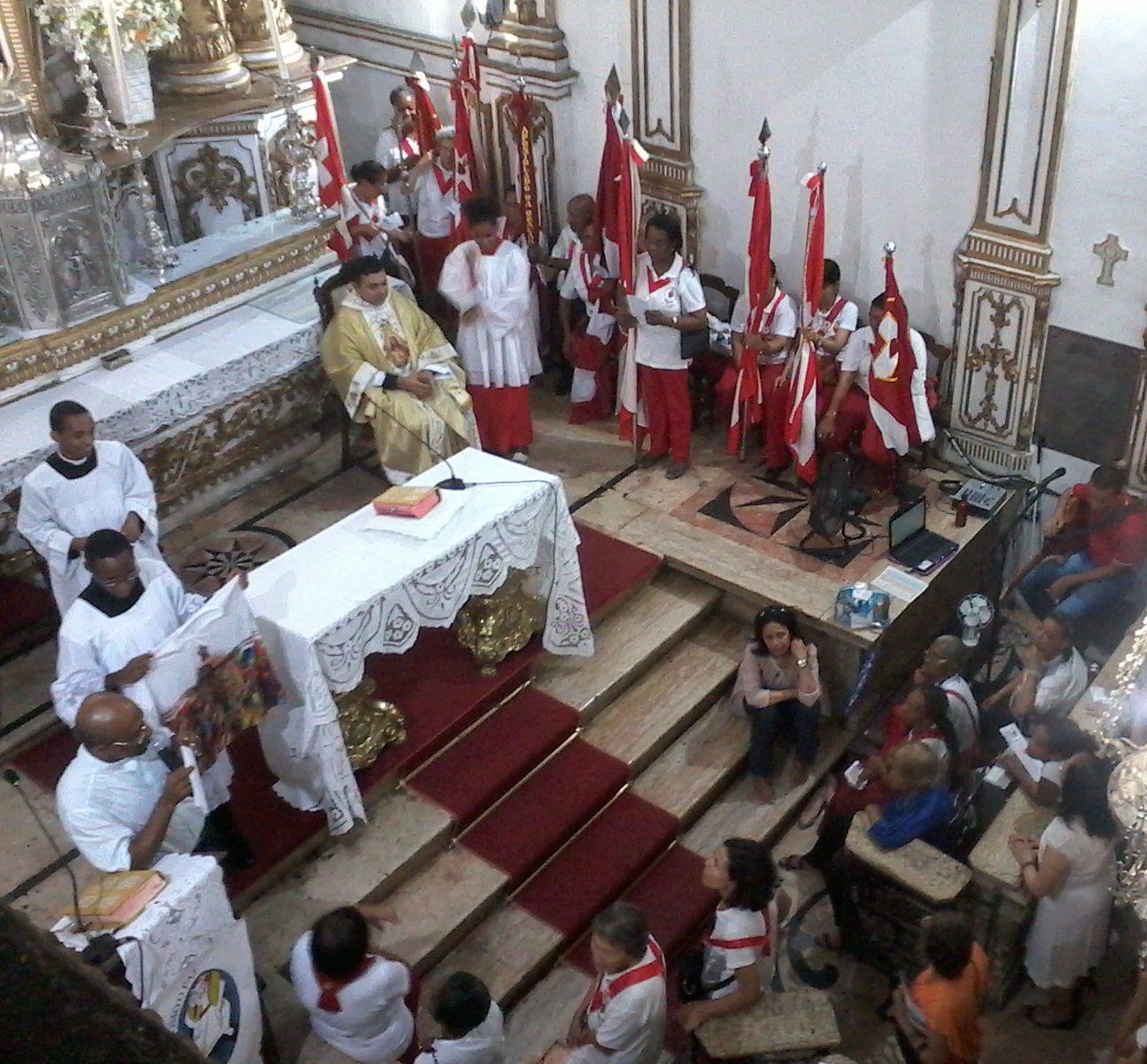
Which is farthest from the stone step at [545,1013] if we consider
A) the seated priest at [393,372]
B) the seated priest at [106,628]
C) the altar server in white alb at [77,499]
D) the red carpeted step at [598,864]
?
the seated priest at [393,372]

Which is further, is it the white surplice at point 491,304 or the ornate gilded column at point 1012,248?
the white surplice at point 491,304

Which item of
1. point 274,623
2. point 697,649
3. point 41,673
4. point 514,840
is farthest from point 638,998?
point 41,673

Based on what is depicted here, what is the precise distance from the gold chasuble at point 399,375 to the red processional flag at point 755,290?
58.5 inches

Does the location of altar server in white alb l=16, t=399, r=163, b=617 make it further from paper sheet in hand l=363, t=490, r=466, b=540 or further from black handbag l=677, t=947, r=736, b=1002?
black handbag l=677, t=947, r=736, b=1002

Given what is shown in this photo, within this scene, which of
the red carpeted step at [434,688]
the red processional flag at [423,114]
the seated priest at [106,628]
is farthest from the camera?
the red processional flag at [423,114]

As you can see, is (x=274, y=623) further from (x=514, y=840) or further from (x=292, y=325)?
(x=292, y=325)

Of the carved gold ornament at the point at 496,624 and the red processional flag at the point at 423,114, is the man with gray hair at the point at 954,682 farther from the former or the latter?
the red processional flag at the point at 423,114

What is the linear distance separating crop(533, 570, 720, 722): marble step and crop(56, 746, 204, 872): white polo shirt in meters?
2.25

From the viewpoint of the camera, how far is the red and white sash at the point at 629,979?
413 cm

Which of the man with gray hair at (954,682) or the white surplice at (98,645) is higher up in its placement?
the white surplice at (98,645)

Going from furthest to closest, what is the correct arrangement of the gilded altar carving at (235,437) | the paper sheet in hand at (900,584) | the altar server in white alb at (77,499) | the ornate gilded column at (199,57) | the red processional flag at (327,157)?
the ornate gilded column at (199,57) → the red processional flag at (327,157) → the gilded altar carving at (235,437) → the paper sheet in hand at (900,584) → the altar server in white alb at (77,499)

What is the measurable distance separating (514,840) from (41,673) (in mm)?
2319

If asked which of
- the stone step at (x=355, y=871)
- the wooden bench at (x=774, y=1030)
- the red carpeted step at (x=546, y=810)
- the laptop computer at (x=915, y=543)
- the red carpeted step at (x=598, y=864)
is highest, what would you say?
the laptop computer at (x=915, y=543)

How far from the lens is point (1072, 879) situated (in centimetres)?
487
